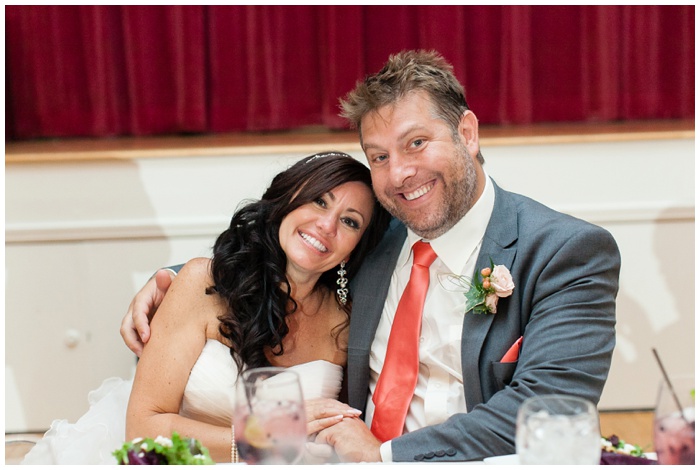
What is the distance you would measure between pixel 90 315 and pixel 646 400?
2541mm

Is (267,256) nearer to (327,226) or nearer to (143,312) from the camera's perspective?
(327,226)

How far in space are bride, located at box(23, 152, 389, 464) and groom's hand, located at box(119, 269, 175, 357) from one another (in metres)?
0.06

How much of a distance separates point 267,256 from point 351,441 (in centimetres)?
67

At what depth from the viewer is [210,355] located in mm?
2264

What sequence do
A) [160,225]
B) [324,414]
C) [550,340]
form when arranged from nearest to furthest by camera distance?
[550,340], [324,414], [160,225]

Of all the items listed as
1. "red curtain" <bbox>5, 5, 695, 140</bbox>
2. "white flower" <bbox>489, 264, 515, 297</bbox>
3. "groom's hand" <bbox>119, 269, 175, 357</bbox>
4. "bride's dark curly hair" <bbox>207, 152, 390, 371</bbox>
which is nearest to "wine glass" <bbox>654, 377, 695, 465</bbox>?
"white flower" <bbox>489, 264, 515, 297</bbox>

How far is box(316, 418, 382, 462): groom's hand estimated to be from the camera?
1.91 meters

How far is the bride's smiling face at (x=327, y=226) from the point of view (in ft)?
7.32

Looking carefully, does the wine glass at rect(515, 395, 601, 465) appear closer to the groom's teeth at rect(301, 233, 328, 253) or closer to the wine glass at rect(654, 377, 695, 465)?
the wine glass at rect(654, 377, 695, 465)

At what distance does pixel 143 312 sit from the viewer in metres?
2.31

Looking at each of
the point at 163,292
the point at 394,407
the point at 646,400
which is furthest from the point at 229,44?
the point at 646,400

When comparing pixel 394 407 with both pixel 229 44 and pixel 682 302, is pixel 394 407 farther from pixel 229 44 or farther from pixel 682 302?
pixel 229 44

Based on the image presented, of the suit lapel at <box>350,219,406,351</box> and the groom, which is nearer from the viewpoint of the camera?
the groom

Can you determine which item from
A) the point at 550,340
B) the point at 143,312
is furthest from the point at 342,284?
the point at 550,340
